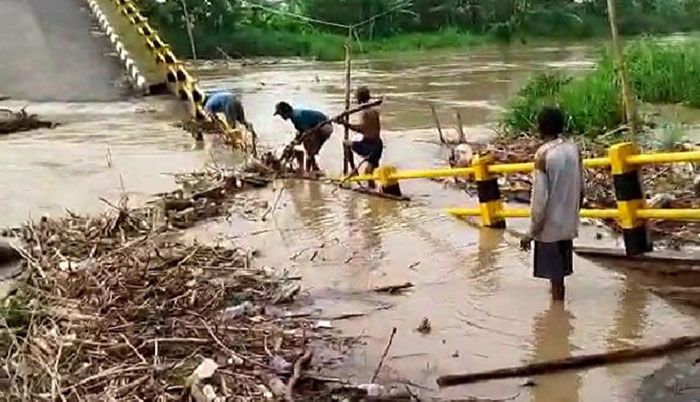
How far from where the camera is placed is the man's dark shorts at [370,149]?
1223 cm

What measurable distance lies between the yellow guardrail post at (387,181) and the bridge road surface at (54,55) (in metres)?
12.6

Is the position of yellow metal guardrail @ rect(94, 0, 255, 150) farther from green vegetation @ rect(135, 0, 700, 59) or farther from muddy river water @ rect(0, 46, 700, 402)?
green vegetation @ rect(135, 0, 700, 59)

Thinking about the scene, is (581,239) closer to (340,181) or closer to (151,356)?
(340,181)

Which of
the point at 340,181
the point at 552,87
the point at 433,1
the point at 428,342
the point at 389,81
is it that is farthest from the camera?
the point at 433,1

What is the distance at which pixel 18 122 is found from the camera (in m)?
19.2

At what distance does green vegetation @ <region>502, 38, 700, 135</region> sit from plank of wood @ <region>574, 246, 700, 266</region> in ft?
23.8

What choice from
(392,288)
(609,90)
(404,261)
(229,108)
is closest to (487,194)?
(404,261)

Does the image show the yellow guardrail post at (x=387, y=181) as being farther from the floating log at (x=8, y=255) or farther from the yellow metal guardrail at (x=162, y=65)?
the floating log at (x=8, y=255)

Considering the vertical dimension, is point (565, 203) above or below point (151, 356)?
above

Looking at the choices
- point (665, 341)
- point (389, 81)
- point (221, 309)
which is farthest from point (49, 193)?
point (389, 81)

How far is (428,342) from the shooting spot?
646cm

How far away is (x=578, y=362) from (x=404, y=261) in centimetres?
292

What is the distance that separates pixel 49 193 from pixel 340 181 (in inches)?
146

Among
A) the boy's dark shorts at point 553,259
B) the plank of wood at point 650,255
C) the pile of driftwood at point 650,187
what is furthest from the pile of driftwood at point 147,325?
the pile of driftwood at point 650,187
